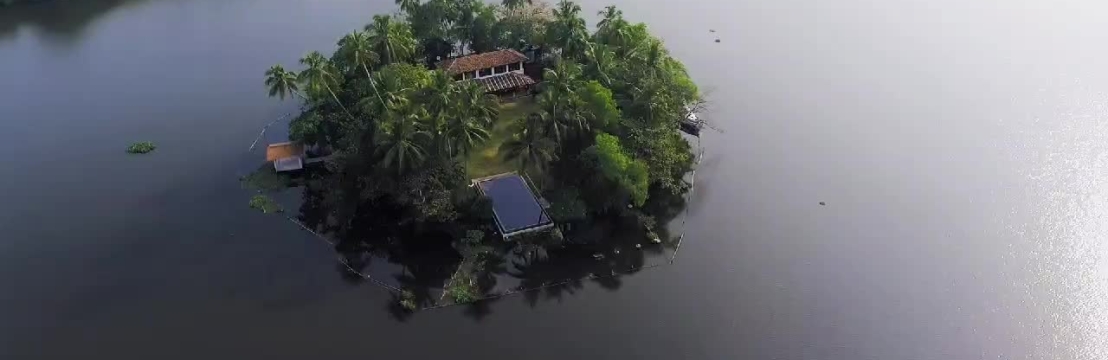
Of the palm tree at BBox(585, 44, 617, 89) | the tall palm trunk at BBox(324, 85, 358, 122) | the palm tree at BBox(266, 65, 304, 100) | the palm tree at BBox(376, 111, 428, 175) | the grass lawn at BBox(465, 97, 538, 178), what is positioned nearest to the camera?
the palm tree at BBox(376, 111, 428, 175)

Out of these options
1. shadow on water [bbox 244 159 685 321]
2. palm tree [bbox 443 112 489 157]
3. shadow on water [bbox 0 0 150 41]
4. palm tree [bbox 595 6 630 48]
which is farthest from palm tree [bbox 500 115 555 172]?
shadow on water [bbox 0 0 150 41]

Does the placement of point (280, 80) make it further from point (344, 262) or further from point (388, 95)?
point (344, 262)

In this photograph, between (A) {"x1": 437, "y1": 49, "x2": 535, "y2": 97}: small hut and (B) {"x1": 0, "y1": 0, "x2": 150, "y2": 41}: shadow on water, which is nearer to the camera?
(A) {"x1": 437, "y1": 49, "x2": 535, "y2": 97}: small hut

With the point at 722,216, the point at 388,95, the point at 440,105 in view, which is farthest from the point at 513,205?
the point at 722,216

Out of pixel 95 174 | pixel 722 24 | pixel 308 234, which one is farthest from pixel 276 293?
pixel 722 24

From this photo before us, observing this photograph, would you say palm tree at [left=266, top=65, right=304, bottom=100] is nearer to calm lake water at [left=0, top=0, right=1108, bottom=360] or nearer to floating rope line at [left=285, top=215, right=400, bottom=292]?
calm lake water at [left=0, top=0, right=1108, bottom=360]

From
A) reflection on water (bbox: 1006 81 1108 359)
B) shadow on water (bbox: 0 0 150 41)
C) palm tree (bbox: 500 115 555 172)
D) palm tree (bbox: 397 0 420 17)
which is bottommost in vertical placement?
reflection on water (bbox: 1006 81 1108 359)

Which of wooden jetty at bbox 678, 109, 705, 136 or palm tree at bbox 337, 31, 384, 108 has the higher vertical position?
palm tree at bbox 337, 31, 384, 108

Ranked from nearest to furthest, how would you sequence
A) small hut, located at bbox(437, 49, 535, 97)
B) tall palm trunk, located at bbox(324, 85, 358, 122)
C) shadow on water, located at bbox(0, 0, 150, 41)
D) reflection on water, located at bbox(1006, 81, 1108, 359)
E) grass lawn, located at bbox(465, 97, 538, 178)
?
reflection on water, located at bbox(1006, 81, 1108, 359), tall palm trunk, located at bbox(324, 85, 358, 122), grass lawn, located at bbox(465, 97, 538, 178), small hut, located at bbox(437, 49, 535, 97), shadow on water, located at bbox(0, 0, 150, 41)
